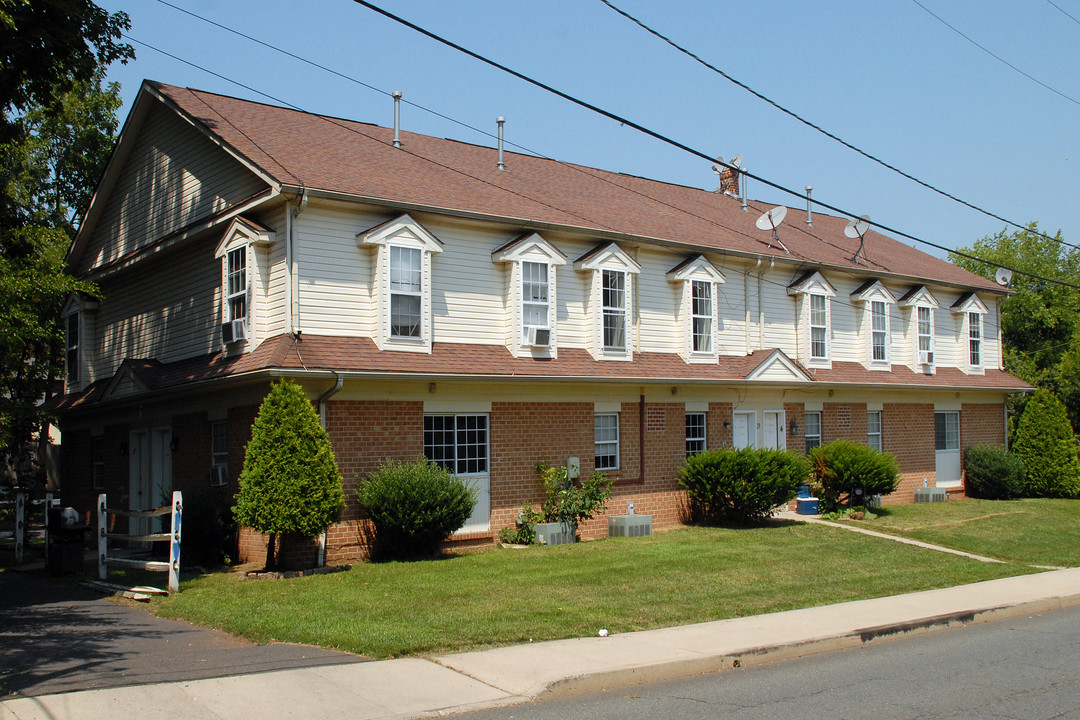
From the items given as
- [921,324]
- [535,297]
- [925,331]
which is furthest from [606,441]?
[925,331]

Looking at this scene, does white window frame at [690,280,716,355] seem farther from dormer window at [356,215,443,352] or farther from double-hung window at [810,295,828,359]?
dormer window at [356,215,443,352]

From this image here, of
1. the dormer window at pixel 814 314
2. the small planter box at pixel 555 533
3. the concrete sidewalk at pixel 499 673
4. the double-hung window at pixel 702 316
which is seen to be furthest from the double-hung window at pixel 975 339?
the concrete sidewalk at pixel 499 673

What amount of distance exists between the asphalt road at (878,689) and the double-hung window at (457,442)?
887cm

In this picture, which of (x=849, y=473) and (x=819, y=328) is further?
(x=819, y=328)

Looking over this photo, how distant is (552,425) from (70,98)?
22077 mm

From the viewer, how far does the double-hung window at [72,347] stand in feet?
80.1

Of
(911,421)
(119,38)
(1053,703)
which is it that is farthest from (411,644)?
(911,421)

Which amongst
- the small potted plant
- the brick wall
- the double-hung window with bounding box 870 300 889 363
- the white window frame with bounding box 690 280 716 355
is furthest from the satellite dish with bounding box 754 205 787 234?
the small potted plant

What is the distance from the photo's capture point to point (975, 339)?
30.2m

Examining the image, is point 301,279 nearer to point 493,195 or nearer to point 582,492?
point 493,195

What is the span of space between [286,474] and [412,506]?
2269 millimetres

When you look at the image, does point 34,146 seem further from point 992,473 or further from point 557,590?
point 992,473

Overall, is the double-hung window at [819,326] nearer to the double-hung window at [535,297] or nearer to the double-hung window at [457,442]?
the double-hung window at [535,297]

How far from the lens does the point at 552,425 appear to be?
63.1 ft
